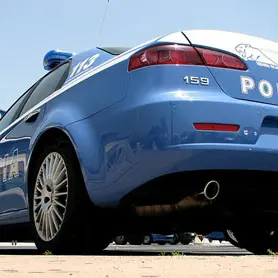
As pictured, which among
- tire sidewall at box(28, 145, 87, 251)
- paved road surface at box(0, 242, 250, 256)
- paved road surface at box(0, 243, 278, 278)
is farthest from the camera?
paved road surface at box(0, 242, 250, 256)

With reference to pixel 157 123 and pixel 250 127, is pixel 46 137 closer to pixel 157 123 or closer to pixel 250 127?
pixel 157 123

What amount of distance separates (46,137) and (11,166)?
2.10ft

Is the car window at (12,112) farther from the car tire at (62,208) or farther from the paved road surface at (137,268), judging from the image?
the paved road surface at (137,268)

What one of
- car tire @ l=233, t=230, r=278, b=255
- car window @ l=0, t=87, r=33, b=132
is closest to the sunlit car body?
car tire @ l=233, t=230, r=278, b=255

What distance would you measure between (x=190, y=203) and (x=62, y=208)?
0.87 m

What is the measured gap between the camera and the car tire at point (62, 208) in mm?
3646

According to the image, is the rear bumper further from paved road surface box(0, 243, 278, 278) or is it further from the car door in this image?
the car door

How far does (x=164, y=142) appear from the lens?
128 inches

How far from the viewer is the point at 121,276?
7.19 ft

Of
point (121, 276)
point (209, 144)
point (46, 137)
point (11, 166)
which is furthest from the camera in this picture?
point (11, 166)

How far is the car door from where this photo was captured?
4387 millimetres

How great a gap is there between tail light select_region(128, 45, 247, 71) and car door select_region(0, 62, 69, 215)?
108 centimetres

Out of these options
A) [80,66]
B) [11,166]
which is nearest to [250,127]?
[80,66]

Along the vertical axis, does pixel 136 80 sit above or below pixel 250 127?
above
